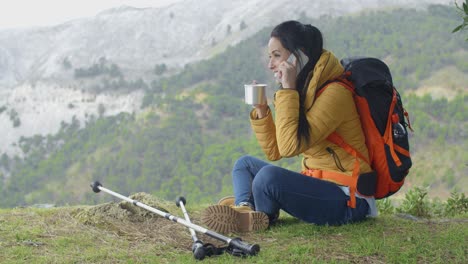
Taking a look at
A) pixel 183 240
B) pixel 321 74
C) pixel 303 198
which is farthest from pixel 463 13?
pixel 183 240

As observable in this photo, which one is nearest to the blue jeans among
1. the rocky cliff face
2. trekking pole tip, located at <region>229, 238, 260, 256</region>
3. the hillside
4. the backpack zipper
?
the backpack zipper

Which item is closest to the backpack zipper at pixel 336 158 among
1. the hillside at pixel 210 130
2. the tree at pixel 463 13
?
the tree at pixel 463 13

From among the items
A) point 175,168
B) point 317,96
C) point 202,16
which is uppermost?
point 202,16

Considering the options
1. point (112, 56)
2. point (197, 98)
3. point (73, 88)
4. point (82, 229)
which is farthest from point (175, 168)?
point (82, 229)

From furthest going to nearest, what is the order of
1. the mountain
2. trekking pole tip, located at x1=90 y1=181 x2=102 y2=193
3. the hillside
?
the mountain
the hillside
trekking pole tip, located at x1=90 y1=181 x2=102 y2=193

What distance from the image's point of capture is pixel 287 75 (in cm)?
327

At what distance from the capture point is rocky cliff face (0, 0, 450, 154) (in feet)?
212

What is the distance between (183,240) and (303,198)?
2.68 feet

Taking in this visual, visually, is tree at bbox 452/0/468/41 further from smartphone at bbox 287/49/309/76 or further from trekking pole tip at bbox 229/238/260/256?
trekking pole tip at bbox 229/238/260/256

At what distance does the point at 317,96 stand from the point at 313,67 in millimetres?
189

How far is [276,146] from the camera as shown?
3637mm

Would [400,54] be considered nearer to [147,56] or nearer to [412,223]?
[147,56]

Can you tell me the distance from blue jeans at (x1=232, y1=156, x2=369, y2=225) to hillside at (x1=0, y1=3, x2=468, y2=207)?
30955 mm

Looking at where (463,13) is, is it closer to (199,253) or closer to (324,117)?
(324,117)
